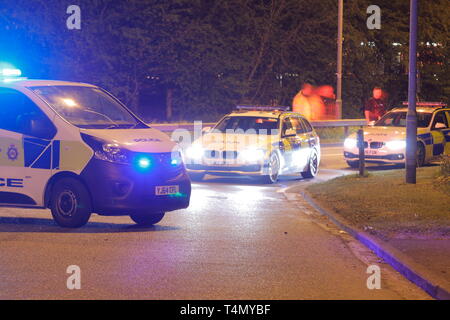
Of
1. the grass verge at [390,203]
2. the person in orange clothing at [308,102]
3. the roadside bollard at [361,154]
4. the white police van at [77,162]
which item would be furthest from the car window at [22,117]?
the person in orange clothing at [308,102]

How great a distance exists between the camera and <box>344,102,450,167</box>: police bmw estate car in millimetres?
23281

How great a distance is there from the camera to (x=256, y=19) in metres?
43.9

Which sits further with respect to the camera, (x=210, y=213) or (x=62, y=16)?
(x=62, y=16)

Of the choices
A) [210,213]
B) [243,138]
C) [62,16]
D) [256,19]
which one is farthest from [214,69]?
[210,213]

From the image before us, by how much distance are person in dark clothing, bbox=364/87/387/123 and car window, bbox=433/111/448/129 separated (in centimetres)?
2240

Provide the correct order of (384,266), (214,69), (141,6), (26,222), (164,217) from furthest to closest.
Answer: (214,69) → (141,6) → (164,217) → (26,222) → (384,266)

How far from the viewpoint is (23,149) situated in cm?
1242

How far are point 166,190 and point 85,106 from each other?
1.85 meters

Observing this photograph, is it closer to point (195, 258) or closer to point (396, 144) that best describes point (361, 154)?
point (396, 144)

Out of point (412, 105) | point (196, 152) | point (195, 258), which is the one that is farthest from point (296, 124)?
point (195, 258)

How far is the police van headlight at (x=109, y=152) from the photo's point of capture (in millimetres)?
11992

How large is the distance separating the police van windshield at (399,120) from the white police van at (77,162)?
13.1 metres

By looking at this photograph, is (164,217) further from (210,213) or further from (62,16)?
(62,16)

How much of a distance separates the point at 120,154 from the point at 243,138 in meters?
8.05
